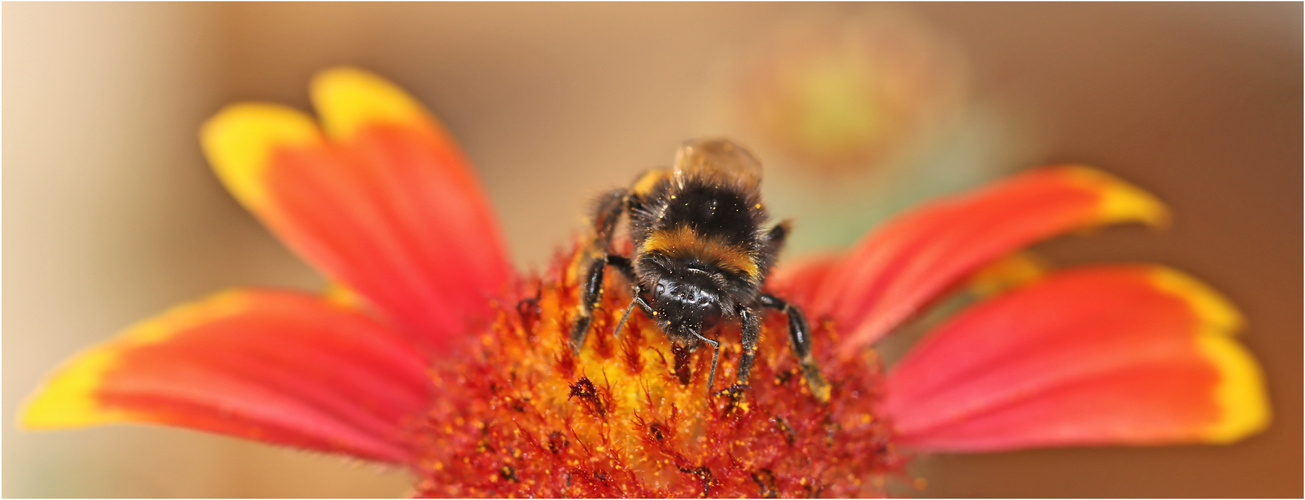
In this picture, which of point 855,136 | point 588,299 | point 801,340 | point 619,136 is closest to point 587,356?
point 588,299

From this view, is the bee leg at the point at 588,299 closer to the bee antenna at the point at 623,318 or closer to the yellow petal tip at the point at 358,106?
the bee antenna at the point at 623,318

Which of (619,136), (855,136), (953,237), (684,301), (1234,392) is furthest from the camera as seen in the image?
(619,136)

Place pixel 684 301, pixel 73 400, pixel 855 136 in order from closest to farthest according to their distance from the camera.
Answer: pixel 684 301 → pixel 73 400 → pixel 855 136

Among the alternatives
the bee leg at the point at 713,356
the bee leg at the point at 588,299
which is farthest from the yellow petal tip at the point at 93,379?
the bee leg at the point at 713,356

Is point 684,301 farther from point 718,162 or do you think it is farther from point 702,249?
point 718,162

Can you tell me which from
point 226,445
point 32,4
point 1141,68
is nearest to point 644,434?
point 226,445

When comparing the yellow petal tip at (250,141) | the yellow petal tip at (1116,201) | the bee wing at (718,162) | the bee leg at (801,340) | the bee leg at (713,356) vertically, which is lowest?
the bee leg at (713,356)

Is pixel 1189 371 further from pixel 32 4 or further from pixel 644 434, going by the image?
pixel 32 4
